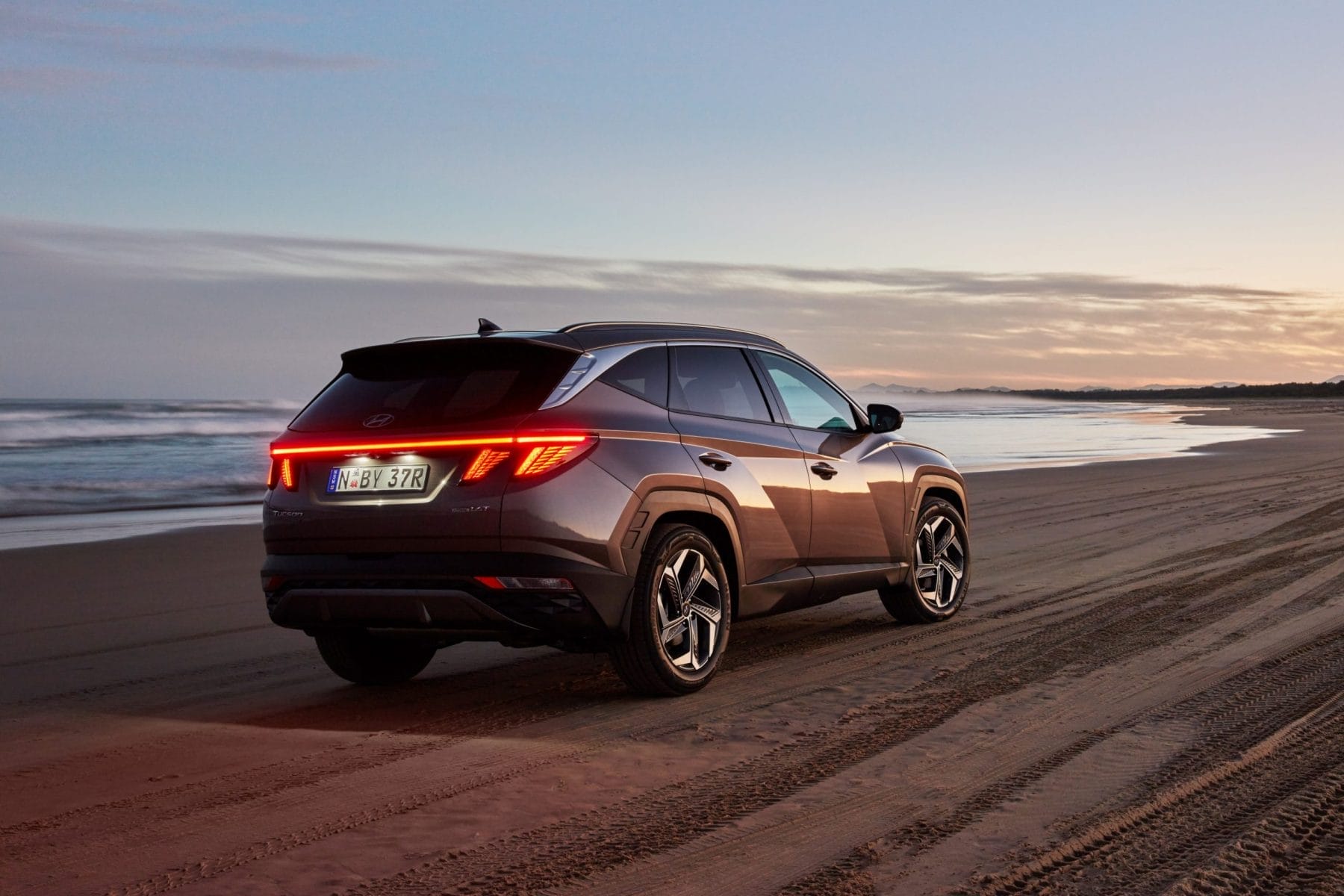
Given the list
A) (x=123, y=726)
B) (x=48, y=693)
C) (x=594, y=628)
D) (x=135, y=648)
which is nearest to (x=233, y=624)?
(x=135, y=648)

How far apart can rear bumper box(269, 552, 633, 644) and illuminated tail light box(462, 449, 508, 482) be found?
32 cm

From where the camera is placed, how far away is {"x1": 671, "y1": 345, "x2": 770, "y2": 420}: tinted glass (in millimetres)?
6715

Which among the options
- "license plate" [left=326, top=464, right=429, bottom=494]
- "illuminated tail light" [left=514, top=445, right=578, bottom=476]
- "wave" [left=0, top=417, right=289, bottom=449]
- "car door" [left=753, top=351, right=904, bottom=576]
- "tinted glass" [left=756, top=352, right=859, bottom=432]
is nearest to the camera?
"illuminated tail light" [left=514, top=445, right=578, bottom=476]

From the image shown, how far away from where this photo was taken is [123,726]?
5.96 m

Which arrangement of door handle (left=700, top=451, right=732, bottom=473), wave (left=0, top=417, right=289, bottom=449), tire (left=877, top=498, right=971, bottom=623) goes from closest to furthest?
door handle (left=700, top=451, right=732, bottom=473), tire (left=877, top=498, right=971, bottom=623), wave (left=0, top=417, right=289, bottom=449)

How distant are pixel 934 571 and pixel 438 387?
3811 mm

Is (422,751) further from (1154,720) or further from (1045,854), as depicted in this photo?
(1154,720)

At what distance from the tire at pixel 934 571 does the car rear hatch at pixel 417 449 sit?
314 centimetres

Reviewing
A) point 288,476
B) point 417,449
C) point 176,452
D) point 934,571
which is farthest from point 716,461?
point 176,452

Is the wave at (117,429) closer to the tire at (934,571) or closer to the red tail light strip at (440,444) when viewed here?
the tire at (934,571)

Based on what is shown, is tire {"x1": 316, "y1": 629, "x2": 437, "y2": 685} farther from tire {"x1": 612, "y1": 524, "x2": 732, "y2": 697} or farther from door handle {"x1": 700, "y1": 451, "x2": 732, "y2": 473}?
door handle {"x1": 700, "y1": 451, "x2": 732, "y2": 473}

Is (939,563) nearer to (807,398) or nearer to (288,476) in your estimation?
(807,398)

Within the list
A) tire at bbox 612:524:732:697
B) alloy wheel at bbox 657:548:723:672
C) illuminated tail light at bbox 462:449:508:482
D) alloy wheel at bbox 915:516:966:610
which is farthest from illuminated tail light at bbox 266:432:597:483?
alloy wheel at bbox 915:516:966:610

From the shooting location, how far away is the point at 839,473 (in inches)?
299
